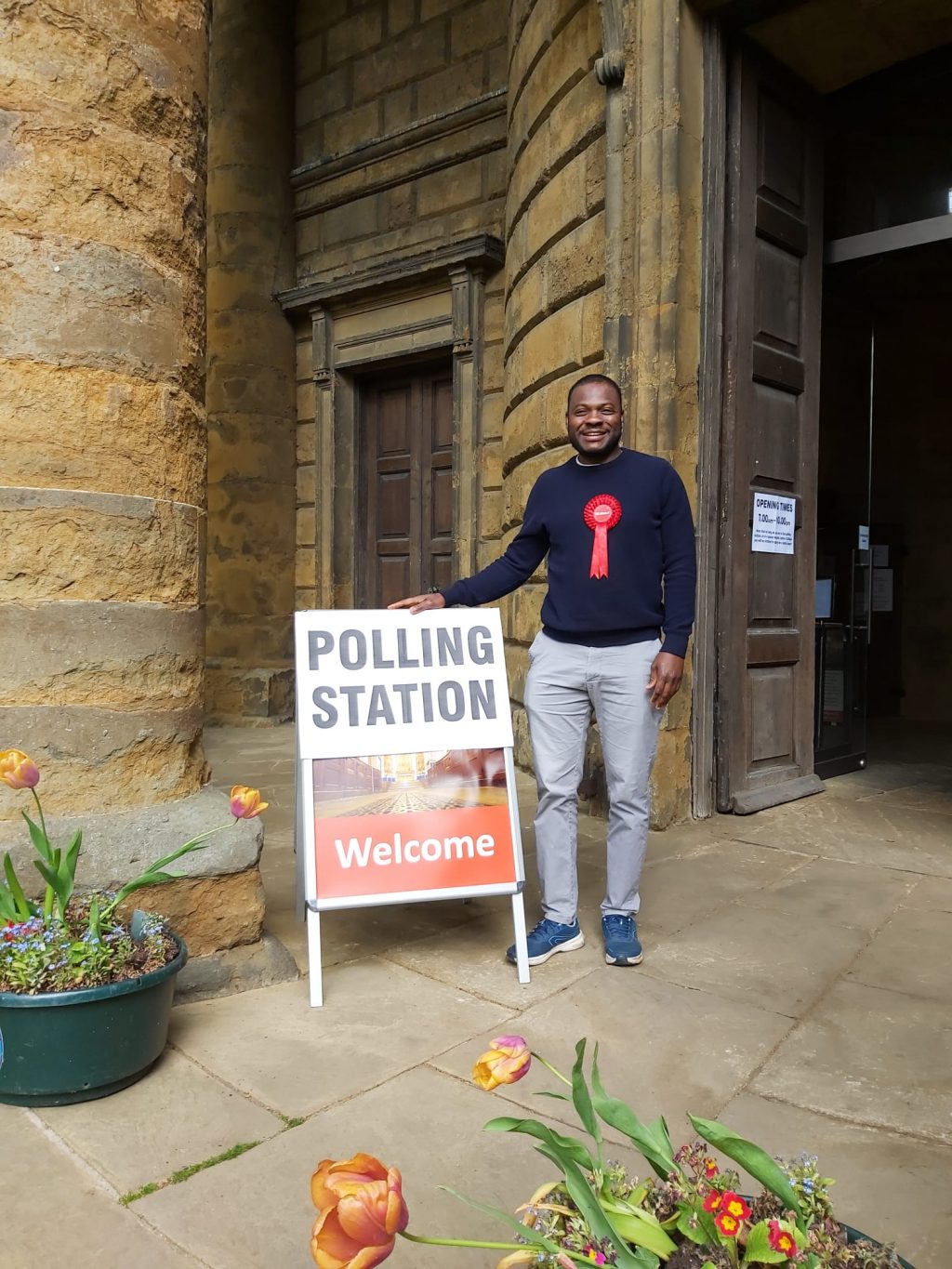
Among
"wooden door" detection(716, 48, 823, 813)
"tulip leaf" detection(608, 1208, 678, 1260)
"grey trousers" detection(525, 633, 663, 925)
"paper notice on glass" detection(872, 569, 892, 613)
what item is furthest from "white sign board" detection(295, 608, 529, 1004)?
"paper notice on glass" detection(872, 569, 892, 613)

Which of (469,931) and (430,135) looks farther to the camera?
(430,135)

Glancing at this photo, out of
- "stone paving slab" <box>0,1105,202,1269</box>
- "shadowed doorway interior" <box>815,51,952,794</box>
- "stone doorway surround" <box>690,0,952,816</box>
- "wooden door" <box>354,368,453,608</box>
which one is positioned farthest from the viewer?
"wooden door" <box>354,368,453,608</box>

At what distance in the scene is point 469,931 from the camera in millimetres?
3197

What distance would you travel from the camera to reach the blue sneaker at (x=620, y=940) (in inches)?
113

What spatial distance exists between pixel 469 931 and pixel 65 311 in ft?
7.01

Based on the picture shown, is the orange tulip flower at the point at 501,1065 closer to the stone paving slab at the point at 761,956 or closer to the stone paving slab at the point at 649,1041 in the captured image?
the stone paving slab at the point at 649,1041

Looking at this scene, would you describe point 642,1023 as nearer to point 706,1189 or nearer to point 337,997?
point 337,997

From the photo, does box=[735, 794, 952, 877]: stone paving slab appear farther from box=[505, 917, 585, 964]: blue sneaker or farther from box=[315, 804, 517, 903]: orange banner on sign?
box=[315, 804, 517, 903]: orange banner on sign

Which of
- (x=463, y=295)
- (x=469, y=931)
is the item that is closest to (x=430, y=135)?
(x=463, y=295)

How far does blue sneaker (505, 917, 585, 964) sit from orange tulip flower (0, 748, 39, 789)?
4.72ft

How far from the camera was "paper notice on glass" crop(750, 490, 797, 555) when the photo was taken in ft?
16.1

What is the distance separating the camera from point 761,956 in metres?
2.95

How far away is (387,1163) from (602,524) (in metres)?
1.73

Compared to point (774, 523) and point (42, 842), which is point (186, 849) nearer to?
point (42, 842)
